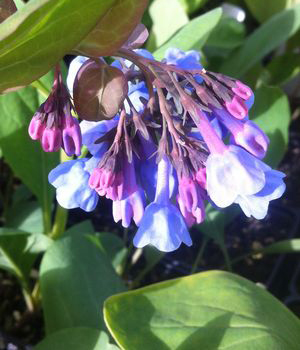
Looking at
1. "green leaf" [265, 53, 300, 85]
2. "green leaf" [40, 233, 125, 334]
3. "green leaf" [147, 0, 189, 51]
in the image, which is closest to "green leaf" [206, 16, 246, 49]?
"green leaf" [147, 0, 189, 51]

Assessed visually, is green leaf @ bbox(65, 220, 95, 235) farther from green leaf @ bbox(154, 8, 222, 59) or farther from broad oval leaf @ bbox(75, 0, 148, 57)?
broad oval leaf @ bbox(75, 0, 148, 57)

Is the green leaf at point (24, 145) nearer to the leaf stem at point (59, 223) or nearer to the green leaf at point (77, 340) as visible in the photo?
the leaf stem at point (59, 223)

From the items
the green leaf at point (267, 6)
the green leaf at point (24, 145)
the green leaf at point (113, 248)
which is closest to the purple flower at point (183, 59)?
the green leaf at point (24, 145)

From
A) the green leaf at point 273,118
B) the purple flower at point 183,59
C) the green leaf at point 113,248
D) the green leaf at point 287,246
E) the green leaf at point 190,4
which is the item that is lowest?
the green leaf at point 287,246

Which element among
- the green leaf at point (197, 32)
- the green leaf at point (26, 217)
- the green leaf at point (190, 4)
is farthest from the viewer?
the green leaf at point (190, 4)

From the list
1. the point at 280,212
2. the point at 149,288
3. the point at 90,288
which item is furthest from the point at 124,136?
the point at 280,212

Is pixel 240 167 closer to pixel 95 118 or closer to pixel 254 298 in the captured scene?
pixel 95 118

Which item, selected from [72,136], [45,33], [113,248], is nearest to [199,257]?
[113,248]
